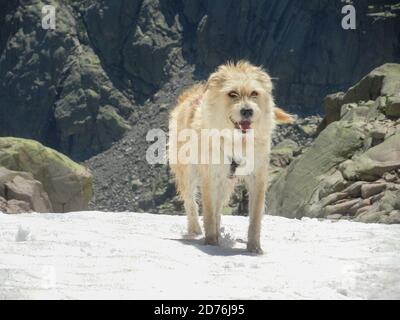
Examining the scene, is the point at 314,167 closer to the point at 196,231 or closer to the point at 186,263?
the point at 196,231

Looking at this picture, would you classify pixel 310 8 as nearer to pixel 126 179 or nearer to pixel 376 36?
pixel 376 36

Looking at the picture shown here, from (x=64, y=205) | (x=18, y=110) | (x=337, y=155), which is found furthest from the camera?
(x=18, y=110)

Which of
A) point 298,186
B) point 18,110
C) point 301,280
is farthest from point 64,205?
point 18,110

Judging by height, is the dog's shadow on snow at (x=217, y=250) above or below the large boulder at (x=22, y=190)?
below

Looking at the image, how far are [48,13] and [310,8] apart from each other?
7988 centimetres

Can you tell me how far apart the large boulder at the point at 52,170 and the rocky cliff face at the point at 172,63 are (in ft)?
465

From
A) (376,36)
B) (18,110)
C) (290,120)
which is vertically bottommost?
(290,120)

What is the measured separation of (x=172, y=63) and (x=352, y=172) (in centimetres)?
17744

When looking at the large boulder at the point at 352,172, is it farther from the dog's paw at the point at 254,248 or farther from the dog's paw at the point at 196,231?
the dog's paw at the point at 254,248

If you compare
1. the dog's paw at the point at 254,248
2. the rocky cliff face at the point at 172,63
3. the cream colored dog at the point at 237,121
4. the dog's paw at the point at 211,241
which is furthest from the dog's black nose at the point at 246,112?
the rocky cliff face at the point at 172,63

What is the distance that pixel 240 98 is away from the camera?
30.4ft

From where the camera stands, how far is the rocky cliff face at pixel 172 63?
17288 centimetres
